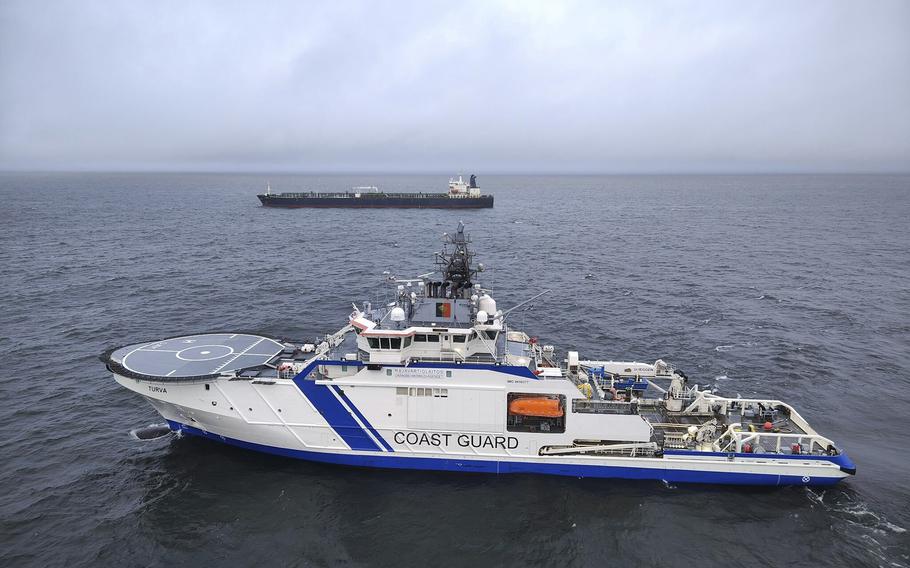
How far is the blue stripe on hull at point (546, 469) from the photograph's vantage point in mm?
21500

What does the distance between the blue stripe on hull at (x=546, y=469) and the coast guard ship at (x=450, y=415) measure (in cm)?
5

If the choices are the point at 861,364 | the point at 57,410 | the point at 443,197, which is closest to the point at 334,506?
the point at 57,410

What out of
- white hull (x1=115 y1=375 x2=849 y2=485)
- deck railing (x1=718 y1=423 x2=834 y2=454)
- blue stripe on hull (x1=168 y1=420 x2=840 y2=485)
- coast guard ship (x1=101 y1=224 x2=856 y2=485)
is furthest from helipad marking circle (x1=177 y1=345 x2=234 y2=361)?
deck railing (x1=718 y1=423 x2=834 y2=454)

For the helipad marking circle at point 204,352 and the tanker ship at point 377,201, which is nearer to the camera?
the helipad marking circle at point 204,352

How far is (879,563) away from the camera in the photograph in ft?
59.5

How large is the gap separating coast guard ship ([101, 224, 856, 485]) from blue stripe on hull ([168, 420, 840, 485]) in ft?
0.17

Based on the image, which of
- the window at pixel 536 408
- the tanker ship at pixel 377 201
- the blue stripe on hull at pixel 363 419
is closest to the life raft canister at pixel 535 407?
the window at pixel 536 408

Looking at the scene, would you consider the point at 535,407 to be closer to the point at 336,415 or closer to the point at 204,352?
the point at 336,415

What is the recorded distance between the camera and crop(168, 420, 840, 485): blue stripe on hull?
70.5 feet

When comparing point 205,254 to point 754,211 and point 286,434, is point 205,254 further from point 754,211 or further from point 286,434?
point 754,211

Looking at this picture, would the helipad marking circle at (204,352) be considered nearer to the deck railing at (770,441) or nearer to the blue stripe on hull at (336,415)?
the blue stripe on hull at (336,415)

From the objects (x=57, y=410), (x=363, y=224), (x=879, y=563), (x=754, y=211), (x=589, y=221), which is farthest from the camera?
(x=754, y=211)

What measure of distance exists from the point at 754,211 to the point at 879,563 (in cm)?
→ 13045

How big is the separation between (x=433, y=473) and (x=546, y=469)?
193 inches
